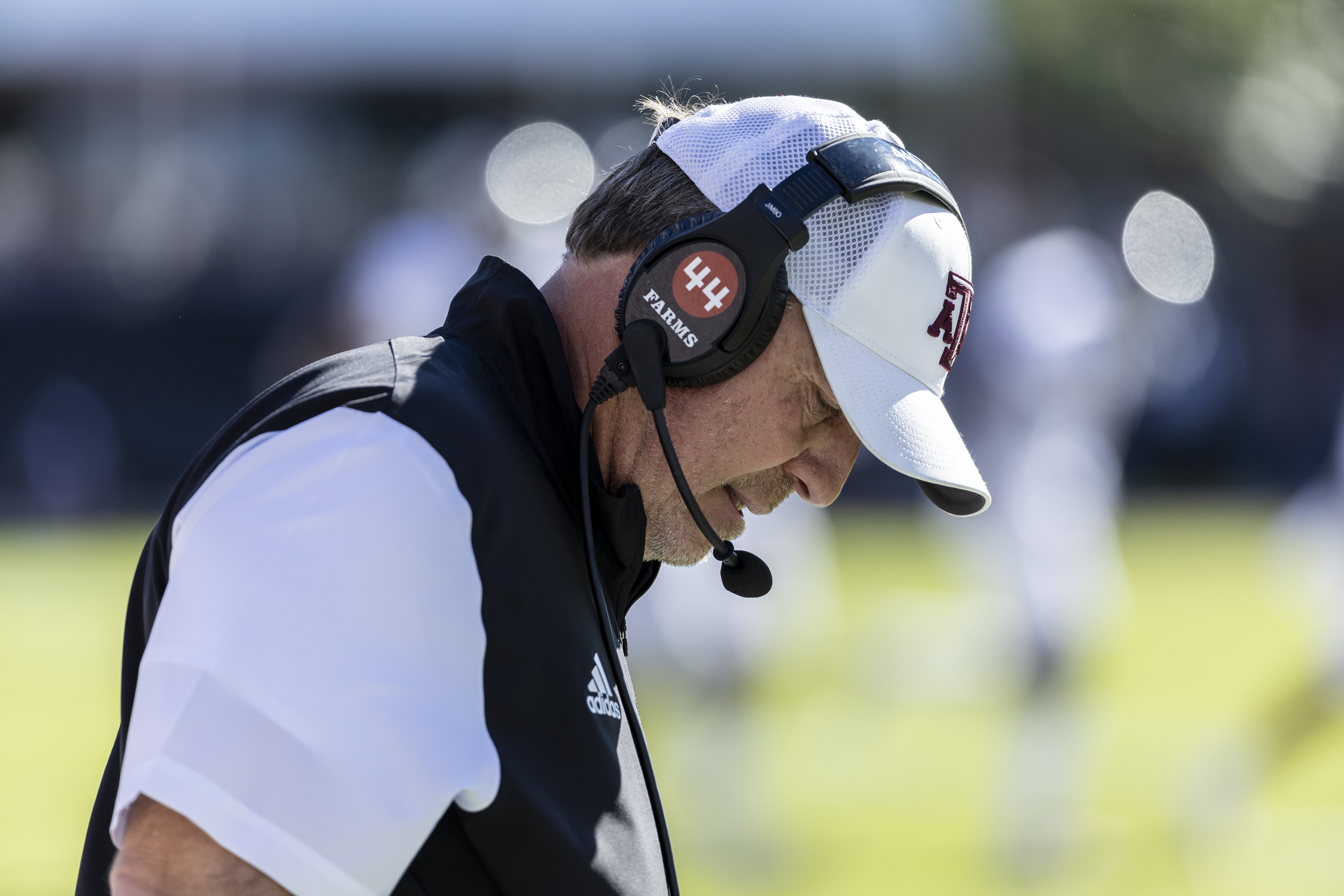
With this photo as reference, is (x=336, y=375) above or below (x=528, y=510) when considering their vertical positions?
above

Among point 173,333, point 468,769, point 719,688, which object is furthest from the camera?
point 173,333

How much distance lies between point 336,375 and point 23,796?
537 centimetres

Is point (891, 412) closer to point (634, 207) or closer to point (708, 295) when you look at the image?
point (708, 295)

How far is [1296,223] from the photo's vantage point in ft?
62.0

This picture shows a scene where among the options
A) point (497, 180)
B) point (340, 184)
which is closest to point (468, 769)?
point (497, 180)

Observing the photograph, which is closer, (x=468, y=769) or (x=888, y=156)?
(x=468, y=769)

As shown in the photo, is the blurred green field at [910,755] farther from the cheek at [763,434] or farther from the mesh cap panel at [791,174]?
the mesh cap panel at [791,174]

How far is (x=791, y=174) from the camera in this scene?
1726 millimetres

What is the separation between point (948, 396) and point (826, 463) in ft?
38.0

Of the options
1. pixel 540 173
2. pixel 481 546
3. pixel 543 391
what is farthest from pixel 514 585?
pixel 540 173

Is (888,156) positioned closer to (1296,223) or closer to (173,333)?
(173,333)

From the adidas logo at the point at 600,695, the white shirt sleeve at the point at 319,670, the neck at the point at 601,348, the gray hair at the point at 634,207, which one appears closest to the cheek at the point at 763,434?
the neck at the point at 601,348

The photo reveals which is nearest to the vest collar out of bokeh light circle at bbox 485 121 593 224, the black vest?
the black vest

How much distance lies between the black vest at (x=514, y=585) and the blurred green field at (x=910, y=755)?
3.59 metres
